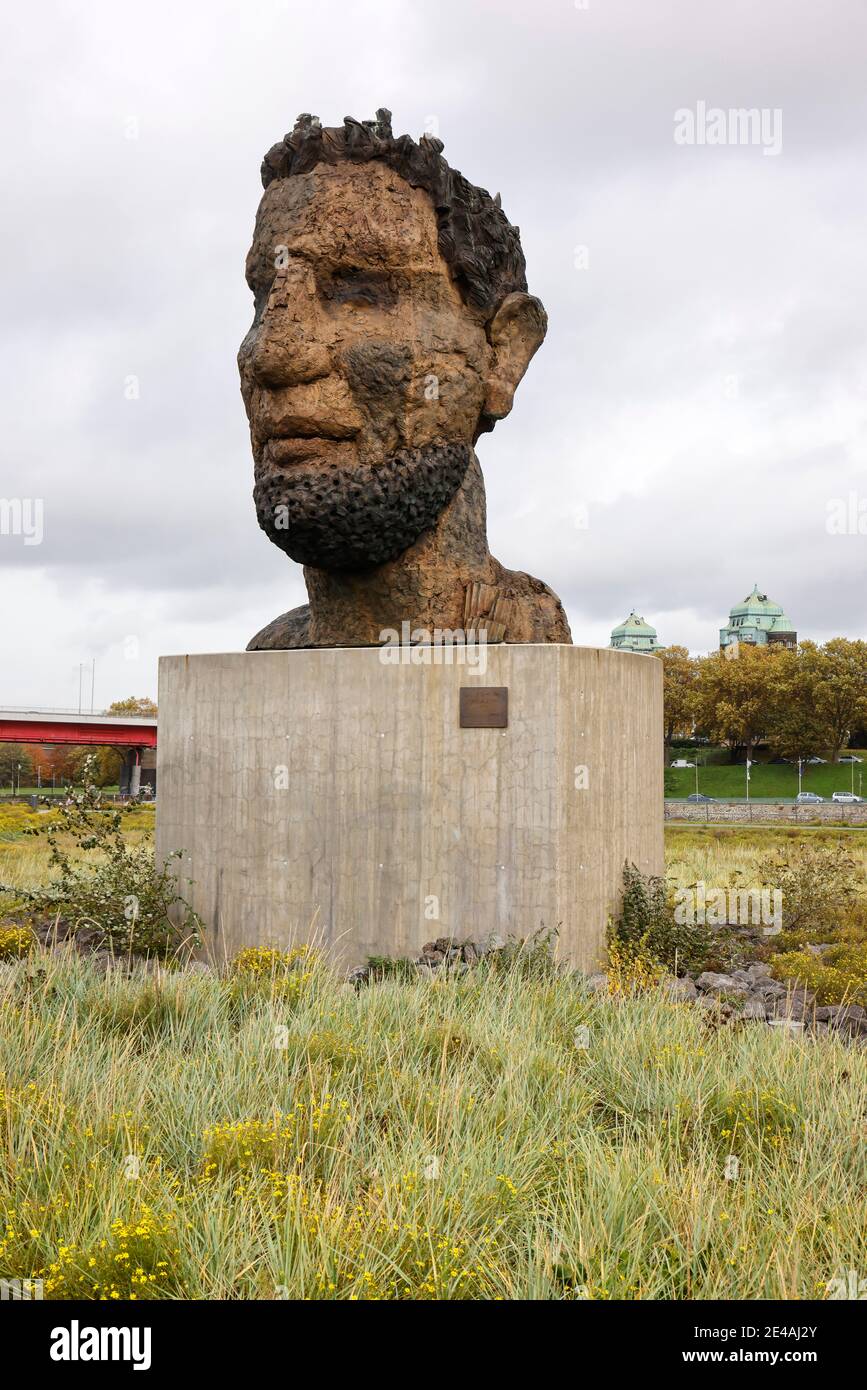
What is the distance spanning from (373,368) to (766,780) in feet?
170

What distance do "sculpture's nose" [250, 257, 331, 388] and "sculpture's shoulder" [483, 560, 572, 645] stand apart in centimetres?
226

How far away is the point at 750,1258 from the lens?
131 inches

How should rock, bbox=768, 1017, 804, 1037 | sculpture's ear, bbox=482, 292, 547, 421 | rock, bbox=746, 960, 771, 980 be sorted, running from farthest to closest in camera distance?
sculpture's ear, bbox=482, 292, 547, 421 < rock, bbox=746, 960, 771, 980 < rock, bbox=768, 1017, 804, 1037

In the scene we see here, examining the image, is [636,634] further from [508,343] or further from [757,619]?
[508,343]

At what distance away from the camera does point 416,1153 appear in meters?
3.81

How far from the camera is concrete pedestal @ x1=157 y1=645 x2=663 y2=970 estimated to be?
7496 mm

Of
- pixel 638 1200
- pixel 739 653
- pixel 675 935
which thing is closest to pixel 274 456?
pixel 675 935

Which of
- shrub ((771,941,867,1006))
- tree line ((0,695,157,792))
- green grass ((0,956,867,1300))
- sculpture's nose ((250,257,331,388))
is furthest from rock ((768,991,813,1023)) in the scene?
tree line ((0,695,157,792))

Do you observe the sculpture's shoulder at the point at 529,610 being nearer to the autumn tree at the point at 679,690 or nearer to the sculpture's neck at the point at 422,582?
the sculpture's neck at the point at 422,582

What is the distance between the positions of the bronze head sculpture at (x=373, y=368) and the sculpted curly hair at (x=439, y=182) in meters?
0.01

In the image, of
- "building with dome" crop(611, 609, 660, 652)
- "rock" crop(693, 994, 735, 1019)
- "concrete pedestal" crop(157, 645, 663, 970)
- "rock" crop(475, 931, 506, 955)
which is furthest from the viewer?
"building with dome" crop(611, 609, 660, 652)

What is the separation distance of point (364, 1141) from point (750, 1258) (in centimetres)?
146

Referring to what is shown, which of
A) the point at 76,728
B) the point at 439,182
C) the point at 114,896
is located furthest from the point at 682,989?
the point at 76,728

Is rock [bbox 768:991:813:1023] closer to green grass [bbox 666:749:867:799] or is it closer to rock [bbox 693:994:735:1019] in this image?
rock [bbox 693:994:735:1019]
